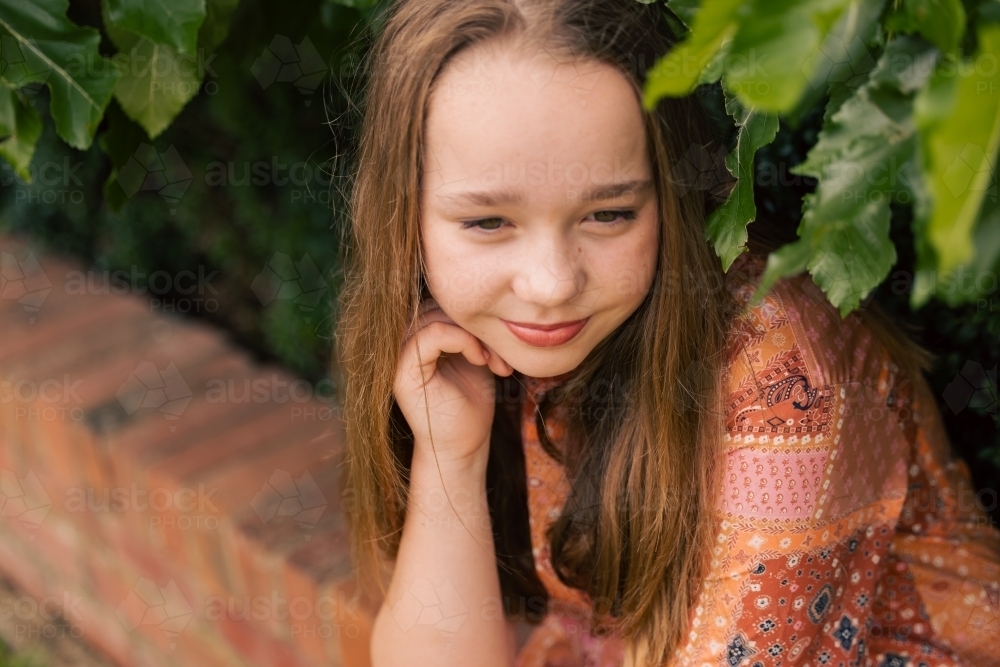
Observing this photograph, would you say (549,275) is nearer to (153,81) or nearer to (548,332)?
(548,332)

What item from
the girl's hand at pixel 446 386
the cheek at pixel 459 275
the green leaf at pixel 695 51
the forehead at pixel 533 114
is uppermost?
the green leaf at pixel 695 51

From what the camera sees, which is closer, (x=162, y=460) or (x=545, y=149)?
(x=545, y=149)

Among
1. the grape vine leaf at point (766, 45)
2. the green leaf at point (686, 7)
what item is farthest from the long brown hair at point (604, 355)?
the grape vine leaf at point (766, 45)

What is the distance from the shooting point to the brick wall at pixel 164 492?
1.82 m

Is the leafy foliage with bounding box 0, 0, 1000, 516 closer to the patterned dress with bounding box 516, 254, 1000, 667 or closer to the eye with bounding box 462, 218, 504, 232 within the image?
the patterned dress with bounding box 516, 254, 1000, 667

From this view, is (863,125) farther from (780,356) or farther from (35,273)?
(35,273)

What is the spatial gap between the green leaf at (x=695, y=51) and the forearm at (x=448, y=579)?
32.7 inches

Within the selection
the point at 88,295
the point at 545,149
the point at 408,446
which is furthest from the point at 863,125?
the point at 88,295

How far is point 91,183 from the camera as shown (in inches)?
112

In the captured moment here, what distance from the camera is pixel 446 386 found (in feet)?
4.61

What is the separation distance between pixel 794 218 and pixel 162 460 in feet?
4.15

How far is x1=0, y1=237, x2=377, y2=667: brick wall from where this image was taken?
182cm

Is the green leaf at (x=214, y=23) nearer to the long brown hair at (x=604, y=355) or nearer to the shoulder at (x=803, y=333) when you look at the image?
the long brown hair at (x=604, y=355)

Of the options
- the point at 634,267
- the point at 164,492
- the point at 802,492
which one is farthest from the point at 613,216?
the point at 164,492
